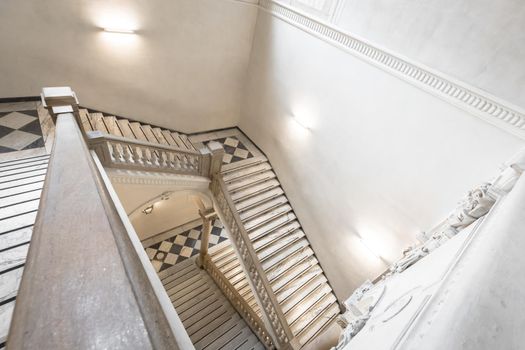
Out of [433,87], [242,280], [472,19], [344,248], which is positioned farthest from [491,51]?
[242,280]

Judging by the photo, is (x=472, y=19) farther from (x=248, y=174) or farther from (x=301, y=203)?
(x=248, y=174)

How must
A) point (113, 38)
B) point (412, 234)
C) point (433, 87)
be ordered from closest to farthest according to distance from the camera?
1. point (433, 87)
2. point (412, 234)
3. point (113, 38)

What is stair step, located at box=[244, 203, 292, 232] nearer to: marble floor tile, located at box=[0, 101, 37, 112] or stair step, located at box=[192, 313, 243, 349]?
stair step, located at box=[192, 313, 243, 349]

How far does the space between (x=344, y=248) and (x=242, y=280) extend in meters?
3.55

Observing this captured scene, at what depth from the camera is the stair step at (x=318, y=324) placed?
17.6ft

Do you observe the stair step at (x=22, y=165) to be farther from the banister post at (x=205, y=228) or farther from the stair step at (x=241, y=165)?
the banister post at (x=205, y=228)

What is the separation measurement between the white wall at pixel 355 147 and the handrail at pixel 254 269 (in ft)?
5.33

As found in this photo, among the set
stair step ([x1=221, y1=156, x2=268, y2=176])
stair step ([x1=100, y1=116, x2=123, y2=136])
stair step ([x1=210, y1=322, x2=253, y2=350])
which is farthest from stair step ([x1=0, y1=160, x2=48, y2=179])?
stair step ([x1=210, y1=322, x2=253, y2=350])

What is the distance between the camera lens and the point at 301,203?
21.2ft

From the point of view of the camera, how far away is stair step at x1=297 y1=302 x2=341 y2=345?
17.6ft

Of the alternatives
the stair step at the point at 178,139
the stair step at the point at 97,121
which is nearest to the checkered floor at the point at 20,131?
the stair step at the point at 97,121

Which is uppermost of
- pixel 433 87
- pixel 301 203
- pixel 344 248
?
pixel 301 203

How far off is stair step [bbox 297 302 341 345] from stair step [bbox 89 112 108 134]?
588 centimetres

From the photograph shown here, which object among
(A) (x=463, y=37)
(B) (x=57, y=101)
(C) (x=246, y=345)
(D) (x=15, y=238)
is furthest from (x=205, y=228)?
(A) (x=463, y=37)
